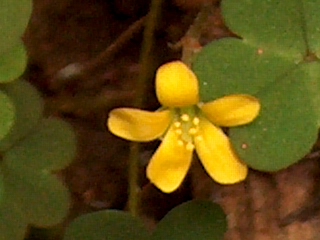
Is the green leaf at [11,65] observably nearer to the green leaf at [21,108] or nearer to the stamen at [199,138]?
the green leaf at [21,108]

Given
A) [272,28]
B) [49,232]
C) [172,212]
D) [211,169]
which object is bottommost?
[49,232]

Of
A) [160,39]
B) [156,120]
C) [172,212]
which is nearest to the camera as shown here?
[156,120]

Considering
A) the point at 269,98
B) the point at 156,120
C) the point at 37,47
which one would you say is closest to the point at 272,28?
the point at 269,98

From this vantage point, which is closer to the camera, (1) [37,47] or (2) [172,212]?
(2) [172,212]

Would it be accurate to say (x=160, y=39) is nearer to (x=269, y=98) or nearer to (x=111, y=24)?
(x=111, y=24)

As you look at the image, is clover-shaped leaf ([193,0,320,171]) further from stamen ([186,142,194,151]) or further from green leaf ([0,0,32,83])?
green leaf ([0,0,32,83])
